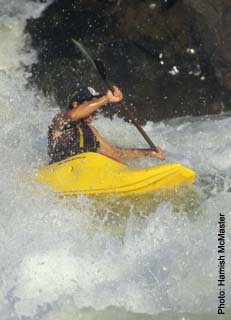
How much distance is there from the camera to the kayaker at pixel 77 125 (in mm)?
4609

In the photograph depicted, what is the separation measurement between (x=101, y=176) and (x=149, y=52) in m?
3.28

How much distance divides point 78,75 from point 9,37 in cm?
137

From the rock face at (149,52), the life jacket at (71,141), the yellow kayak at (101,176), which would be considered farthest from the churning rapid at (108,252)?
the rock face at (149,52)

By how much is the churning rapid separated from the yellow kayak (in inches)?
3.6

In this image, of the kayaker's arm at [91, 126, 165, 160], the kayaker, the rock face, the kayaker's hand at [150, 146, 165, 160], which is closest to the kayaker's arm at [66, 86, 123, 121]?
the kayaker

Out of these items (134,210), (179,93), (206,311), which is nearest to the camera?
(206,311)

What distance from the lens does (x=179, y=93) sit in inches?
290

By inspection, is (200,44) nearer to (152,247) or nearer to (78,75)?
(78,75)

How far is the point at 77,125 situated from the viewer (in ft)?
15.9

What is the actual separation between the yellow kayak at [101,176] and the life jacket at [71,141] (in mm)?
96

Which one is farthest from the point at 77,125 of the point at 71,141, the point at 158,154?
the point at 158,154

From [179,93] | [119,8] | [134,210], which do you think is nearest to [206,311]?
[134,210]

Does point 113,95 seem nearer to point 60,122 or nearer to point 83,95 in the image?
point 83,95

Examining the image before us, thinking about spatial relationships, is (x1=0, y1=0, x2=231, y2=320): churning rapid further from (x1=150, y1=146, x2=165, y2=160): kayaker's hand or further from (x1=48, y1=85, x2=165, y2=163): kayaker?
(x1=48, y1=85, x2=165, y2=163): kayaker
